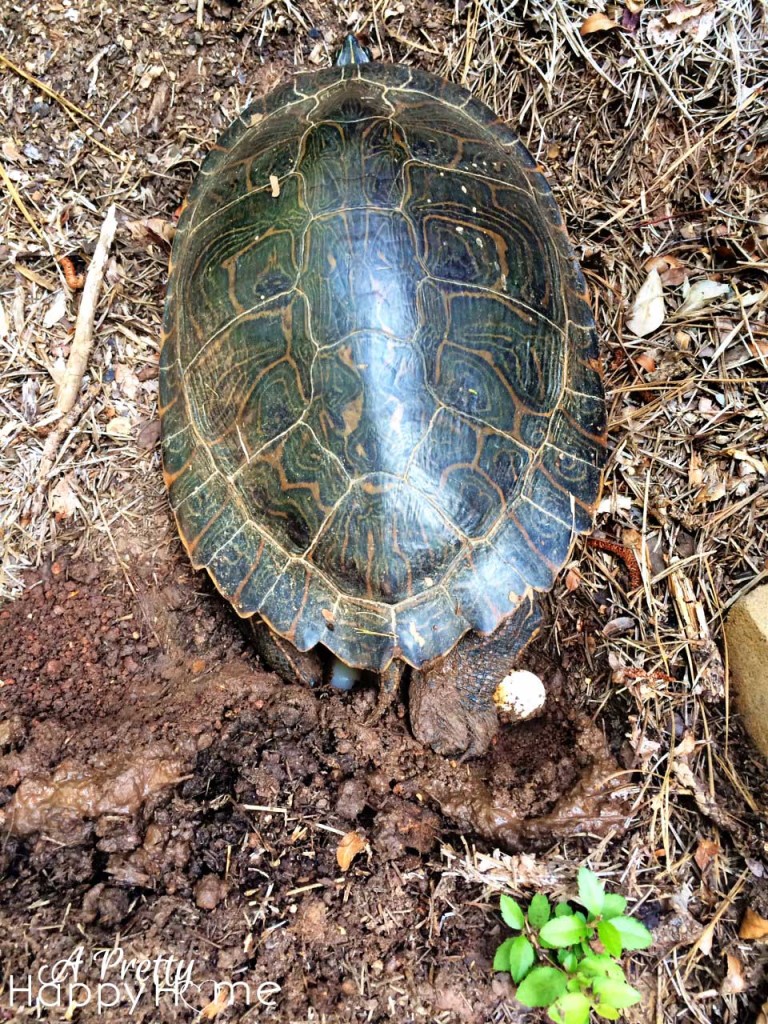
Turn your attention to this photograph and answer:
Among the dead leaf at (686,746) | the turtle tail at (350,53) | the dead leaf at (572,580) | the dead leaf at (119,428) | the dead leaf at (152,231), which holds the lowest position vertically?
the dead leaf at (686,746)

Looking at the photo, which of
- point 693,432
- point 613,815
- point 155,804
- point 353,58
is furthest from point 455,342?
point 155,804

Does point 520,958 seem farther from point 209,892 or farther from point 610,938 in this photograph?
point 209,892

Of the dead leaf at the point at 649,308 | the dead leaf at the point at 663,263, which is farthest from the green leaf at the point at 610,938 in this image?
the dead leaf at the point at 663,263

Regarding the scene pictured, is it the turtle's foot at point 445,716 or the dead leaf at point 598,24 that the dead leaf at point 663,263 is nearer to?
the dead leaf at point 598,24

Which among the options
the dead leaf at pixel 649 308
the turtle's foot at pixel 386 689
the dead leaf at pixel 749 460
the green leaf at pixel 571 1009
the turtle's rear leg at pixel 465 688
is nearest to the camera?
the green leaf at pixel 571 1009

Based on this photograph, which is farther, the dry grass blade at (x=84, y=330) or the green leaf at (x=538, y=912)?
the dry grass blade at (x=84, y=330)

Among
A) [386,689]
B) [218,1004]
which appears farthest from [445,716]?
[218,1004]

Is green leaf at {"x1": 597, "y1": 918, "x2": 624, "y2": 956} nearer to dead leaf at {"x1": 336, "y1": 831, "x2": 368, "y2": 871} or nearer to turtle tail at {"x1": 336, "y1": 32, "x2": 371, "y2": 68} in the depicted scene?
dead leaf at {"x1": 336, "y1": 831, "x2": 368, "y2": 871}
